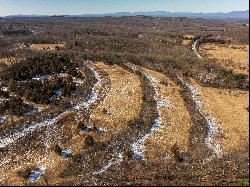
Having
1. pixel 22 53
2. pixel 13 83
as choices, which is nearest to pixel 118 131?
pixel 13 83

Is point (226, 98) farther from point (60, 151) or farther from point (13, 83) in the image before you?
point (13, 83)

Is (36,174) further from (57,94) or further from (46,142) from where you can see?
(57,94)

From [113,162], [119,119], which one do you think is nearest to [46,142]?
[113,162]

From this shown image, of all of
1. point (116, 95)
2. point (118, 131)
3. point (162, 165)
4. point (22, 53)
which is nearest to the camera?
point (162, 165)

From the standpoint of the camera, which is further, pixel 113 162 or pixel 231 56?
pixel 231 56

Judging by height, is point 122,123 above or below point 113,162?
above

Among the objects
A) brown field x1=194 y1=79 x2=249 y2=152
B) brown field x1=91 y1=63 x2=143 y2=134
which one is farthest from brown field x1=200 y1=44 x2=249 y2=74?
brown field x1=91 y1=63 x2=143 y2=134

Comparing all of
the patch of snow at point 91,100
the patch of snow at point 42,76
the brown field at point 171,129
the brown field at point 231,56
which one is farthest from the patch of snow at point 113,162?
the brown field at point 231,56

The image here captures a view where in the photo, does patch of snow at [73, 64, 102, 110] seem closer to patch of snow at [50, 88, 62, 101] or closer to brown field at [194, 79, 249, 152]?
patch of snow at [50, 88, 62, 101]

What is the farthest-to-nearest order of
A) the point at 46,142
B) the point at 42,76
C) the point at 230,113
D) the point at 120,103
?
the point at 42,76
the point at 120,103
the point at 230,113
the point at 46,142
